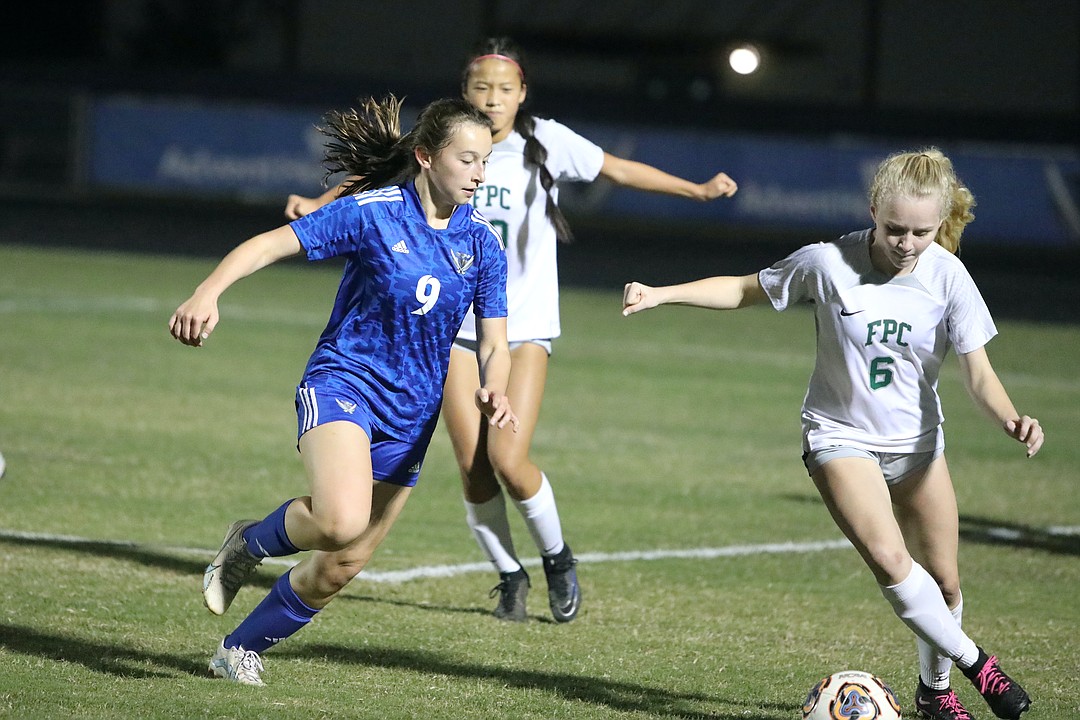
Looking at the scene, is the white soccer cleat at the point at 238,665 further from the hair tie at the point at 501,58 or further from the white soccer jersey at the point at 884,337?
the hair tie at the point at 501,58

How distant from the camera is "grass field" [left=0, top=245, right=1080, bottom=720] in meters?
5.40

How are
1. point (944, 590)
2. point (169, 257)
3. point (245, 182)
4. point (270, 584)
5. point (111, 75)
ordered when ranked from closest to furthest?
point (944, 590) → point (270, 584) → point (169, 257) → point (245, 182) → point (111, 75)

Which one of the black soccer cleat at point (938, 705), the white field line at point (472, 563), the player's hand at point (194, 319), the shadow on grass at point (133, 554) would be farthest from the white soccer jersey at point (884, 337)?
the shadow on grass at point (133, 554)

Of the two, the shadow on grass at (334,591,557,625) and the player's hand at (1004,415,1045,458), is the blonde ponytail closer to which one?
the player's hand at (1004,415,1045,458)

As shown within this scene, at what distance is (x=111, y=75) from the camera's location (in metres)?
32.1

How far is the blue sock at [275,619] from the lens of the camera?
205 inches

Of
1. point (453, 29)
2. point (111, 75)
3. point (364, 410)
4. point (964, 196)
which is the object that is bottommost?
point (364, 410)

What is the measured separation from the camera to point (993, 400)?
4988 millimetres

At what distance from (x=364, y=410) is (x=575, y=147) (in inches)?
92.2

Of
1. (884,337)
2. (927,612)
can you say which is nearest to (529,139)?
(884,337)

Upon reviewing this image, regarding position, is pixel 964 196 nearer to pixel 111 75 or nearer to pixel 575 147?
pixel 575 147

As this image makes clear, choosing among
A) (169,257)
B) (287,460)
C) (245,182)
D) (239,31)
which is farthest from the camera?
(239,31)

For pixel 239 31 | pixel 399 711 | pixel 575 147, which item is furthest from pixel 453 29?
pixel 399 711

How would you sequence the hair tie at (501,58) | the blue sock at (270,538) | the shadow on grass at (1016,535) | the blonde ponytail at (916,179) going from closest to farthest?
the blonde ponytail at (916,179), the blue sock at (270,538), the hair tie at (501,58), the shadow on grass at (1016,535)
